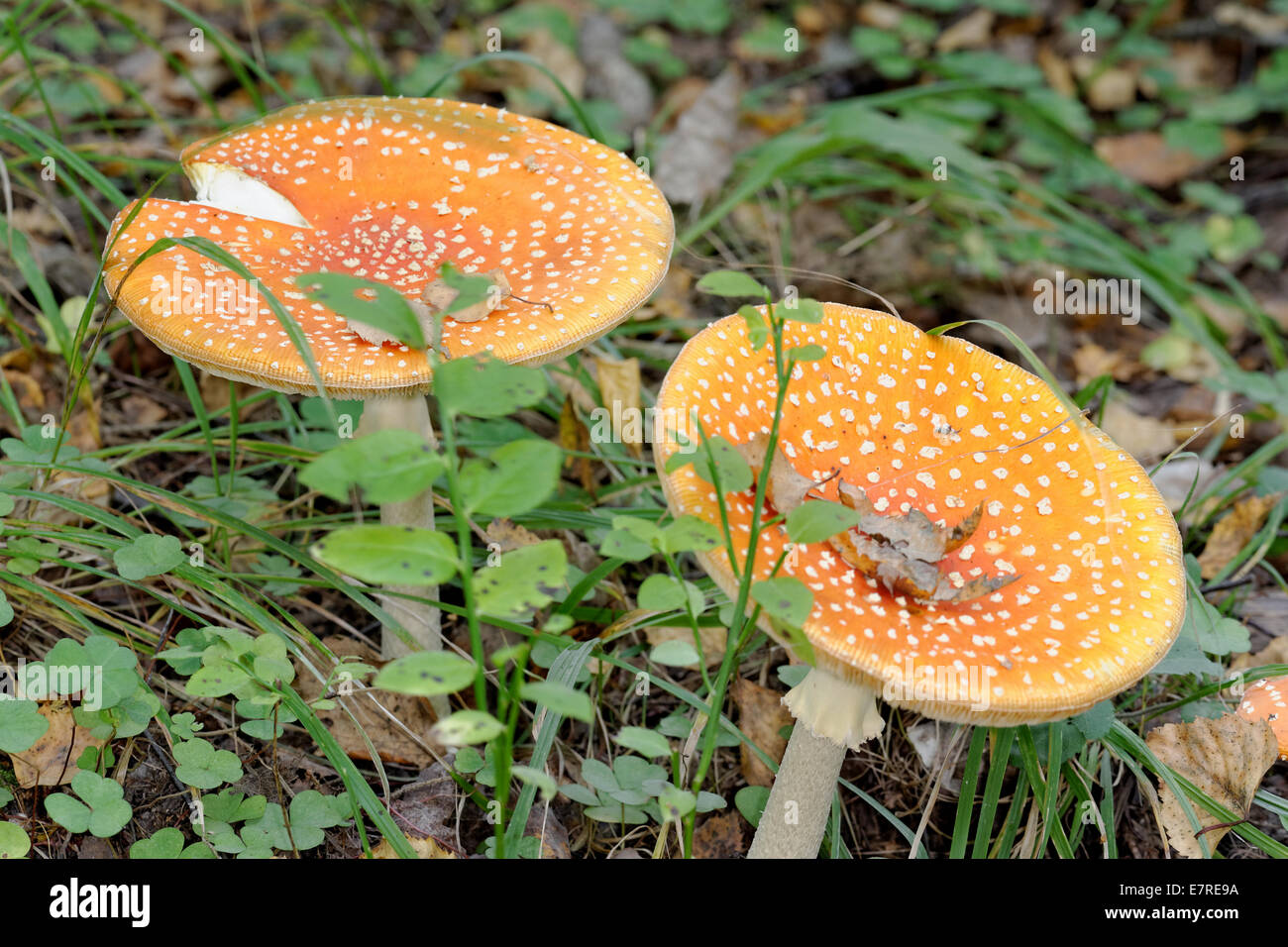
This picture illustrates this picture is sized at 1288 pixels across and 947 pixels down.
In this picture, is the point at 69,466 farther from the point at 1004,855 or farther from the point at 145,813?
the point at 1004,855

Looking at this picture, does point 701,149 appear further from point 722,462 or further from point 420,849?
point 420,849

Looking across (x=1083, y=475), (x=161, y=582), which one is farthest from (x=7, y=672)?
(x=1083, y=475)

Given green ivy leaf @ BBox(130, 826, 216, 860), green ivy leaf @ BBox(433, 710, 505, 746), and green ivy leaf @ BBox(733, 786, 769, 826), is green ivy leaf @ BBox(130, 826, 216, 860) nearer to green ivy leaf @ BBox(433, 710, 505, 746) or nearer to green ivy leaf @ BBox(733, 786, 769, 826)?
green ivy leaf @ BBox(433, 710, 505, 746)

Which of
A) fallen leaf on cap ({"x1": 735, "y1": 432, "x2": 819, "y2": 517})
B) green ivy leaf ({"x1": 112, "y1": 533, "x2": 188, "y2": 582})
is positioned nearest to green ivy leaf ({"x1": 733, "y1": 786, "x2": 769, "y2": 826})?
fallen leaf on cap ({"x1": 735, "y1": 432, "x2": 819, "y2": 517})

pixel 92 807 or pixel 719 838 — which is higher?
pixel 92 807

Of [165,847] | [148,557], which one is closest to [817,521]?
[165,847]

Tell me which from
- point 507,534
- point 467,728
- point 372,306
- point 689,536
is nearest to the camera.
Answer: point 467,728
